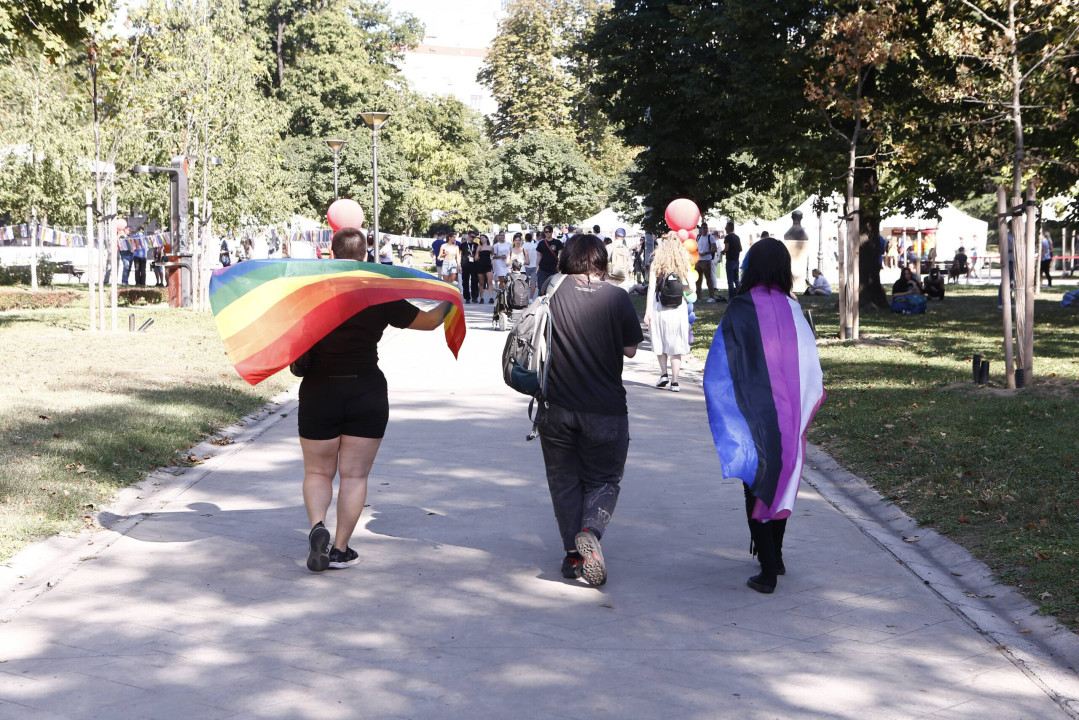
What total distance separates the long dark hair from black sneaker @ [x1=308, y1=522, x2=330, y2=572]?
8.38ft

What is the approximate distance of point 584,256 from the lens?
6121 mm

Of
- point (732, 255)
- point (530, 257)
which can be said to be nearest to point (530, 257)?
point (530, 257)

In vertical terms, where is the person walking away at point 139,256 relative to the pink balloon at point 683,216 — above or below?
above

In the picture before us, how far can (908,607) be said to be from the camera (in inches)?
221

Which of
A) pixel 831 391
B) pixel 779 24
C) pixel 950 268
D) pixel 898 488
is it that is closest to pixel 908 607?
pixel 898 488

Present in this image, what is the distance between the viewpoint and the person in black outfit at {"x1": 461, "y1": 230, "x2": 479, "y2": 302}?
Result: 104 ft

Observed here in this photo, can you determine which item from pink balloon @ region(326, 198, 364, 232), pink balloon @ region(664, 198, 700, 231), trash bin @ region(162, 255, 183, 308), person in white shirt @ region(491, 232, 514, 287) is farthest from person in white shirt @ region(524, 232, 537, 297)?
pink balloon @ region(326, 198, 364, 232)

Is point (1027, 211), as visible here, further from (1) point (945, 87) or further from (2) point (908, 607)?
(2) point (908, 607)

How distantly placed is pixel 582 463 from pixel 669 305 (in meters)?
7.38

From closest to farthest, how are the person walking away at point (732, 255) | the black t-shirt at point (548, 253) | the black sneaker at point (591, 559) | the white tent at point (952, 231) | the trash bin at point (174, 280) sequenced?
the black sneaker at point (591, 559)
the black t-shirt at point (548, 253)
the trash bin at point (174, 280)
the person walking away at point (732, 255)
the white tent at point (952, 231)

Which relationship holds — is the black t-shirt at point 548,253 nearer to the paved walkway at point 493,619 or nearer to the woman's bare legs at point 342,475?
the paved walkway at point 493,619

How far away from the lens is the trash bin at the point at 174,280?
2616cm

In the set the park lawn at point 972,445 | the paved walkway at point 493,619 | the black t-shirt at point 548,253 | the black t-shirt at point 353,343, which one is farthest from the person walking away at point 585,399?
the black t-shirt at point 548,253

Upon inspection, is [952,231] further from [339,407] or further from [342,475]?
[339,407]
